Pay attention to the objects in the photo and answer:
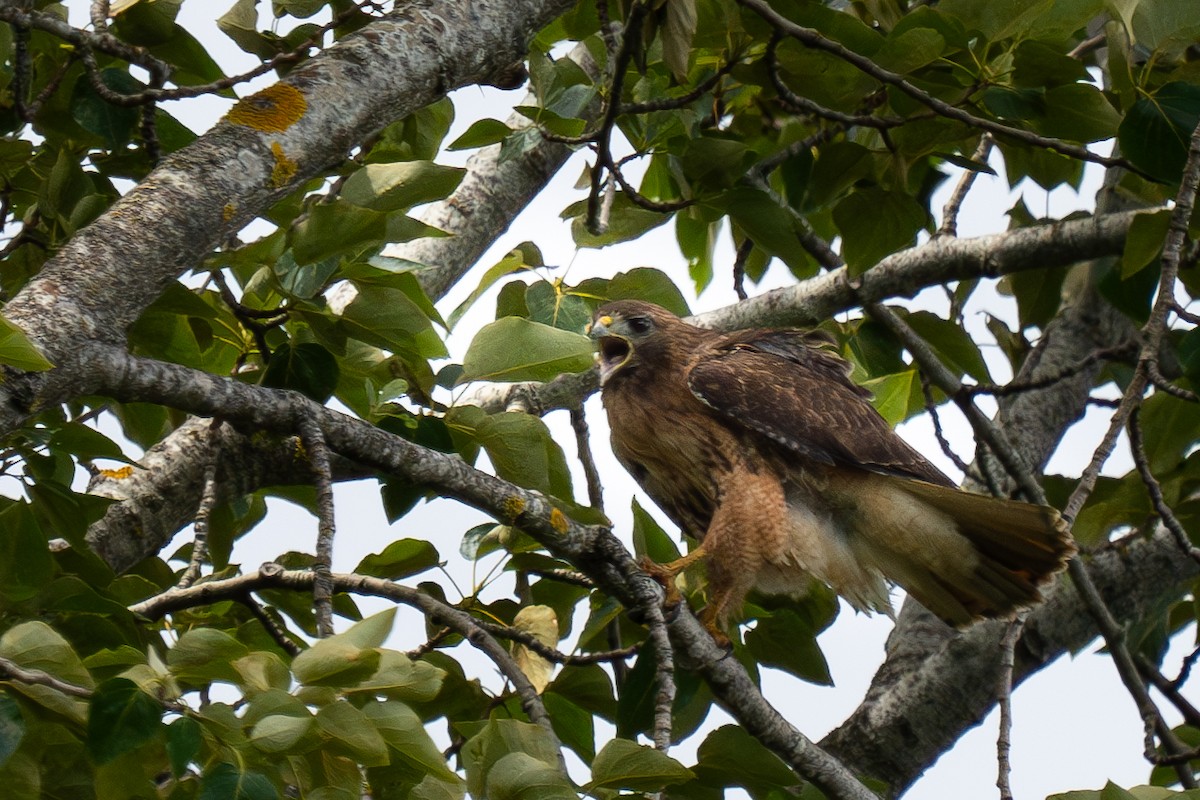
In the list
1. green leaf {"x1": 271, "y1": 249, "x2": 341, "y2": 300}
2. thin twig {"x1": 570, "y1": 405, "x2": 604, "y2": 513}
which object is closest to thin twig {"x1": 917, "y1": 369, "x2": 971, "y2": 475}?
thin twig {"x1": 570, "y1": 405, "x2": 604, "y2": 513}

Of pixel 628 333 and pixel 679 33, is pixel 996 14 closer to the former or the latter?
pixel 679 33

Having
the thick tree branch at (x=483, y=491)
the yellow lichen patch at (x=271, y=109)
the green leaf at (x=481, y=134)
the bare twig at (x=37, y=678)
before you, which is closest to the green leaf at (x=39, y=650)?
the bare twig at (x=37, y=678)

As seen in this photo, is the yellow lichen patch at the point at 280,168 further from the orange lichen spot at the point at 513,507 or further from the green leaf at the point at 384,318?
the orange lichen spot at the point at 513,507

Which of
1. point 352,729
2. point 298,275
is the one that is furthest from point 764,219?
point 352,729

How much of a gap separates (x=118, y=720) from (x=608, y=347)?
2.46 metres

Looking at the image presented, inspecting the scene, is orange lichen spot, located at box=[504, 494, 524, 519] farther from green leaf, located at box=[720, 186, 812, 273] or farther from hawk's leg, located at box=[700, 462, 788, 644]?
green leaf, located at box=[720, 186, 812, 273]

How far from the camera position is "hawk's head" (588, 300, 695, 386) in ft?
12.1


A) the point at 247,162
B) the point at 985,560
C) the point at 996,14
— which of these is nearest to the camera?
the point at 247,162

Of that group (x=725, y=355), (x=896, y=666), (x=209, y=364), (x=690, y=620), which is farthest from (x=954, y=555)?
(x=209, y=364)

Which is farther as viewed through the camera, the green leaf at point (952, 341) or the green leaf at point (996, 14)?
the green leaf at point (952, 341)

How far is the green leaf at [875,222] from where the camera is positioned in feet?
9.93

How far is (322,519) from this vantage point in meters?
1.99

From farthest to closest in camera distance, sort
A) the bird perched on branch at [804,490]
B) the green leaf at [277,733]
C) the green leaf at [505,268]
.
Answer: the bird perched on branch at [804,490], the green leaf at [505,268], the green leaf at [277,733]

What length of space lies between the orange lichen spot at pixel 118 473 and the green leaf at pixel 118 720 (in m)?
1.65
